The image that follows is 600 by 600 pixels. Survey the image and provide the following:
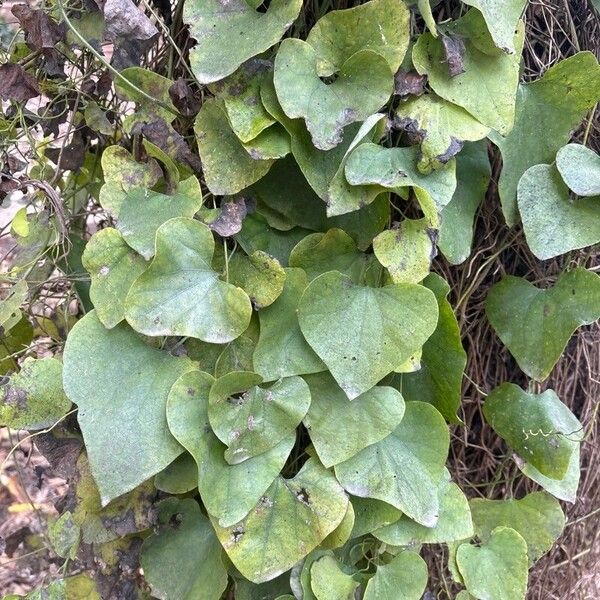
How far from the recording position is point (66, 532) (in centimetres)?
68

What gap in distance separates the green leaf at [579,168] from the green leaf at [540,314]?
0.10 meters

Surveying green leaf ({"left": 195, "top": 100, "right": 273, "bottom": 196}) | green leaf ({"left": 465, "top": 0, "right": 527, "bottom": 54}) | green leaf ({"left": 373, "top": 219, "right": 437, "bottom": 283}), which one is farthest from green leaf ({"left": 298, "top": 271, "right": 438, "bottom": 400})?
green leaf ({"left": 465, "top": 0, "right": 527, "bottom": 54})

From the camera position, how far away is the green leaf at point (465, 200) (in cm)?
66

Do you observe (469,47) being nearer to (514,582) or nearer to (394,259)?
(394,259)

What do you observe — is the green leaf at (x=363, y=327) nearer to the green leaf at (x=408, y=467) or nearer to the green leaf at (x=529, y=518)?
the green leaf at (x=408, y=467)

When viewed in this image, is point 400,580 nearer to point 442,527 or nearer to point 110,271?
point 442,527

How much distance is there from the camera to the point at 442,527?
2.27ft

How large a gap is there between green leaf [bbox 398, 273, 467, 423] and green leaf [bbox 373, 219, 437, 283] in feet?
0.17

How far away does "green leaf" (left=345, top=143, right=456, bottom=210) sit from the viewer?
0.58 m

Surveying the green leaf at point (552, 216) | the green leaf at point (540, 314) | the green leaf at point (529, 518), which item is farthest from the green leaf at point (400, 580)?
the green leaf at point (552, 216)

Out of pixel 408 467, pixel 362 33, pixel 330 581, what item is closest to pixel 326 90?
pixel 362 33

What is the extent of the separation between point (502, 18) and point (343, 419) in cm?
39

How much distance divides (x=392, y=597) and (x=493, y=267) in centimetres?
38

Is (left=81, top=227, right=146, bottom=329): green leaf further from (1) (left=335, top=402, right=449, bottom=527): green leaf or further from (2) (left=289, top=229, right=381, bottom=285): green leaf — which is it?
(1) (left=335, top=402, right=449, bottom=527): green leaf
